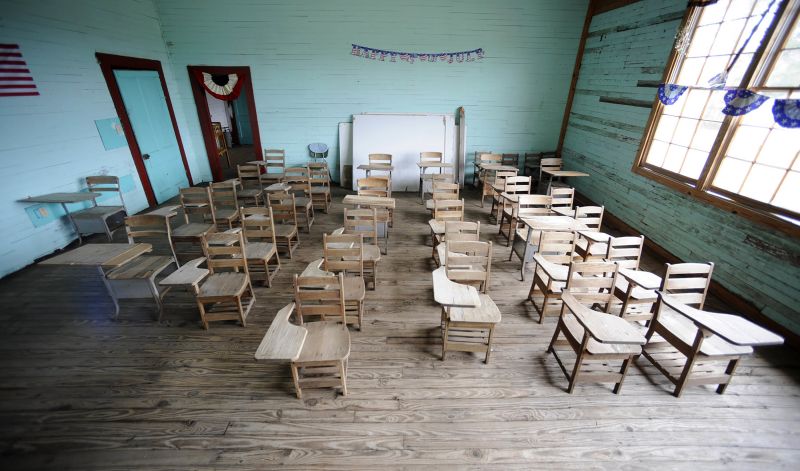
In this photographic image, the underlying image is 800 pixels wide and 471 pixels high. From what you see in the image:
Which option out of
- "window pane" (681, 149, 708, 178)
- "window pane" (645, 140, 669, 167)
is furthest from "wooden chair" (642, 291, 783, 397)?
"window pane" (645, 140, 669, 167)

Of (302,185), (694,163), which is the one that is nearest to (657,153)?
(694,163)

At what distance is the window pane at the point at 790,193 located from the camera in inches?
150

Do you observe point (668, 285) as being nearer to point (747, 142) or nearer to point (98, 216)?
point (747, 142)

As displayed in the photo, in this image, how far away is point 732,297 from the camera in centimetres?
438

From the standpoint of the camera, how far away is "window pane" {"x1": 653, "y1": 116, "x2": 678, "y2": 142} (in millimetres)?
5574

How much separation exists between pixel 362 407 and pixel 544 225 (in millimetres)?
3510

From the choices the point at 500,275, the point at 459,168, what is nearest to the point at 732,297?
the point at 500,275

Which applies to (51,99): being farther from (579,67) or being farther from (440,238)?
(579,67)

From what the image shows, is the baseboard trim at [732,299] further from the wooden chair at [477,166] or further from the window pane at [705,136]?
the wooden chair at [477,166]

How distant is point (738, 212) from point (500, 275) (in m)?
3.24

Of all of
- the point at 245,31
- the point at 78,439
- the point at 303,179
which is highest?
the point at 245,31

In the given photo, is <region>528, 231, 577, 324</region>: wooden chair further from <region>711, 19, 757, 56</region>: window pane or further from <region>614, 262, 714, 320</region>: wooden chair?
<region>711, 19, 757, 56</region>: window pane

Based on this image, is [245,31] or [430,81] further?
[430,81]

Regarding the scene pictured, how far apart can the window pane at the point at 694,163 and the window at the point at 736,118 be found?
16 mm
